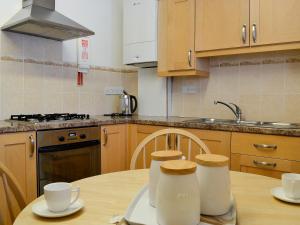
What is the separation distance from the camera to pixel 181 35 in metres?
2.66

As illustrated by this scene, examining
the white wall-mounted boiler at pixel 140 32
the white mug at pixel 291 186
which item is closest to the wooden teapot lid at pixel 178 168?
the white mug at pixel 291 186

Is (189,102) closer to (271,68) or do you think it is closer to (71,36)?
(271,68)

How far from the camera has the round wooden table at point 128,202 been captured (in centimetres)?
80

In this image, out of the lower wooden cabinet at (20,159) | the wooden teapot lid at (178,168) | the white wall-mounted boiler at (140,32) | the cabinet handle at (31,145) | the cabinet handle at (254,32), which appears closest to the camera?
the wooden teapot lid at (178,168)

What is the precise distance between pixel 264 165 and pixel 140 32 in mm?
1751

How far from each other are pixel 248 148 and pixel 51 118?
1.57 metres

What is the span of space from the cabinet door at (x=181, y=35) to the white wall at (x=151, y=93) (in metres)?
0.35

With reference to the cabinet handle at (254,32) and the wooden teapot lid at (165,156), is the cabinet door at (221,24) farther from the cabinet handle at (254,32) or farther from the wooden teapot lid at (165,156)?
the wooden teapot lid at (165,156)

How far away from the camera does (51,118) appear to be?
Result: 2.34 metres

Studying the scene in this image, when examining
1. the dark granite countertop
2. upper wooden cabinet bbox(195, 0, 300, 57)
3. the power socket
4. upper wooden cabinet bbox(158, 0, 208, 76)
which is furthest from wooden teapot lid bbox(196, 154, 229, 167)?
the power socket

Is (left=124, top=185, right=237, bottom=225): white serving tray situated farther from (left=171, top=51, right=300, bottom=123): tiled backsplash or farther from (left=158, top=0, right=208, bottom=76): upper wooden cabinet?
(left=158, top=0, right=208, bottom=76): upper wooden cabinet

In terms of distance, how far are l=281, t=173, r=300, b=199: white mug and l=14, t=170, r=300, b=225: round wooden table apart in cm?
4

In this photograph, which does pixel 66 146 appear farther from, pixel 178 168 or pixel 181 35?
pixel 178 168

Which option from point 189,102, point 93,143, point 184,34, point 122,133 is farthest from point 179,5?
point 93,143
